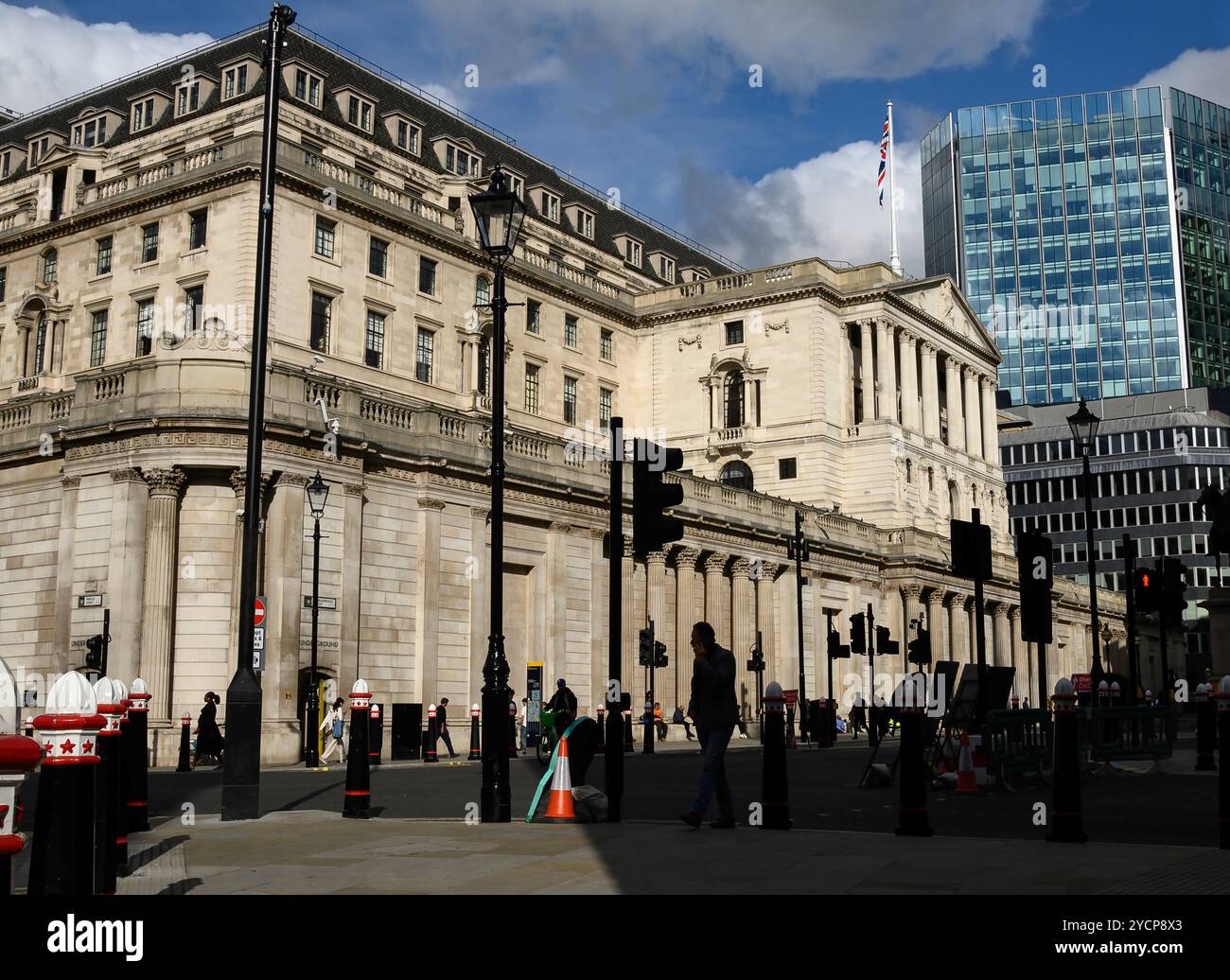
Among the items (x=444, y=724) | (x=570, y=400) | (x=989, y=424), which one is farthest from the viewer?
(x=989, y=424)

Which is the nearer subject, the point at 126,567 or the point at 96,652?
the point at 96,652

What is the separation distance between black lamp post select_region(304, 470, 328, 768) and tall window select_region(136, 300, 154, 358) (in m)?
20.2

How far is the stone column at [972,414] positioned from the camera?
262ft

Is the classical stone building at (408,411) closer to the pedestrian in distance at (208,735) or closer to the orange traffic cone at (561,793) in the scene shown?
the pedestrian in distance at (208,735)

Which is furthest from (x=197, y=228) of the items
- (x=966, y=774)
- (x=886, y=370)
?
(x=966, y=774)

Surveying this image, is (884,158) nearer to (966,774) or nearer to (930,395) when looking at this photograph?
(930,395)

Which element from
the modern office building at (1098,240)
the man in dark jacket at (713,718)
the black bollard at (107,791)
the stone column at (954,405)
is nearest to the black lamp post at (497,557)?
the man in dark jacket at (713,718)

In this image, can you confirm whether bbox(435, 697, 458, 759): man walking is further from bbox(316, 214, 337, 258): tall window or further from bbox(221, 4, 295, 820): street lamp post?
bbox(316, 214, 337, 258): tall window

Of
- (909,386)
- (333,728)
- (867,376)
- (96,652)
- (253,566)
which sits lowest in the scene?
(333,728)

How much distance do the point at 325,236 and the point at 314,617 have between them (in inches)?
943

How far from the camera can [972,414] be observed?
3164 inches

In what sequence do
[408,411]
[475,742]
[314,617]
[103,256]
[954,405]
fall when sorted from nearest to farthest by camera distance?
[314,617] < [475,742] < [408,411] < [103,256] < [954,405]

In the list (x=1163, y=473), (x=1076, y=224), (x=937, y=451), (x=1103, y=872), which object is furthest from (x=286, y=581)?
(x=1076, y=224)

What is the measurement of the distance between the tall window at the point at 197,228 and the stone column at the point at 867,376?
1340 inches
